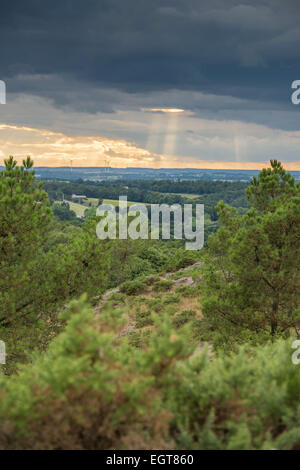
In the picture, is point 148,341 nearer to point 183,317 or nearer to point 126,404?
point 183,317

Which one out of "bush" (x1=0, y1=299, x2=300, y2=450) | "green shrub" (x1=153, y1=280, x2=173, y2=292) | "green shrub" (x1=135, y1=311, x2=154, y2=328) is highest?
"bush" (x1=0, y1=299, x2=300, y2=450)

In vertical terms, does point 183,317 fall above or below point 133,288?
above

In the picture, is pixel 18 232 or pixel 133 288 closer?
pixel 18 232

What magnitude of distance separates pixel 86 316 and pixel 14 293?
20.8ft

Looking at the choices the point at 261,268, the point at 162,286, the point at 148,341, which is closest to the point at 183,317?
the point at 148,341

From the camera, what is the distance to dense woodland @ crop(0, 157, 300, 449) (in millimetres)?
3982

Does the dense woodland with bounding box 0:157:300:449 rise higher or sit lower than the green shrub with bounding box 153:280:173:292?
higher

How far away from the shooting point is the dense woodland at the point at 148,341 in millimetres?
3982

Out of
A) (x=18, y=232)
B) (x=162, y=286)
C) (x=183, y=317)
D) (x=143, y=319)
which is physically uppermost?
(x=18, y=232)

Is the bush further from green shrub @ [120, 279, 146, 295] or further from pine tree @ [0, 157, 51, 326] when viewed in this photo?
green shrub @ [120, 279, 146, 295]

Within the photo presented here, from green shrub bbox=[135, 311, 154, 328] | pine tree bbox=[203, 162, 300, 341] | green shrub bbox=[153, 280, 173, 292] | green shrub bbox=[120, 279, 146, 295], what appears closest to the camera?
pine tree bbox=[203, 162, 300, 341]

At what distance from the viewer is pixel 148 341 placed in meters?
12.3

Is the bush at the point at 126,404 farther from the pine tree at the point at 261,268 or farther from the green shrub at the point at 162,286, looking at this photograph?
the green shrub at the point at 162,286

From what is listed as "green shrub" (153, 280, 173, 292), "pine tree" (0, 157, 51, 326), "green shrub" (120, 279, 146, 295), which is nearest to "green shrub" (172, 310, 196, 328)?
"green shrub" (153, 280, 173, 292)
